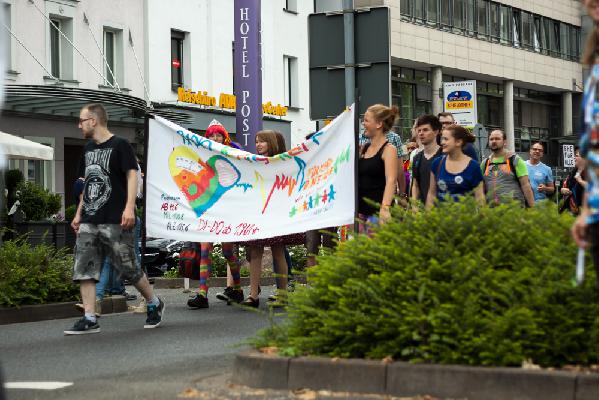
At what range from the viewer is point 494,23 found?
200ft

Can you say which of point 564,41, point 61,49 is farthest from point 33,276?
point 564,41

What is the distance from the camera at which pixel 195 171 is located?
1360cm

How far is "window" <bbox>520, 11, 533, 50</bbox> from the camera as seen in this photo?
6406 centimetres

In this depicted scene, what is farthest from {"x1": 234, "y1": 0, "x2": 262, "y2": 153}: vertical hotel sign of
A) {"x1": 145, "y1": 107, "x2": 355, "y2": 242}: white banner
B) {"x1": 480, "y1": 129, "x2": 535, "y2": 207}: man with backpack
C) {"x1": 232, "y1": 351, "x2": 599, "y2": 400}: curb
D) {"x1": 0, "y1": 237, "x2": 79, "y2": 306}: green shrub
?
{"x1": 232, "y1": 351, "x2": 599, "y2": 400}: curb

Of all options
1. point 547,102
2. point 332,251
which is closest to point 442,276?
point 332,251

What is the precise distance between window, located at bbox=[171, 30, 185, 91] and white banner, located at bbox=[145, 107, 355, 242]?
25553 millimetres

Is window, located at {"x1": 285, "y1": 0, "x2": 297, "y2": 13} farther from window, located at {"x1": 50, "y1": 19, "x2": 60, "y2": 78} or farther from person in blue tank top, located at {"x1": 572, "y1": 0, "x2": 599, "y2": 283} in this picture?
person in blue tank top, located at {"x1": 572, "y1": 0, "x2": 599, "y2": 283}

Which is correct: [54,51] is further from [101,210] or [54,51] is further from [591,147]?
[591,147]

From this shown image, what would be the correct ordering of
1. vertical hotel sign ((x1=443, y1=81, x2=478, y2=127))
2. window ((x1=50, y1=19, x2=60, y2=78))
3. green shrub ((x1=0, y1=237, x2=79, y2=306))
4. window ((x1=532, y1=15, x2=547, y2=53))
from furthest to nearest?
window ((x1=532, y1=15, x2=547, y2=53)), window ((x1=50, y1=19, x2=60, y2=78)), vertical hotel sign ((x1=443, y1=81, x2=478, y2=127)), green shrub ((x1=0, y1=237, x2=79, y2=306))

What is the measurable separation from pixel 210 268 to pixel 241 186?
1.03 metres

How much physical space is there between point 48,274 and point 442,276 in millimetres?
7085

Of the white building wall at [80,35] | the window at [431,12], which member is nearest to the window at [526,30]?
the window at [431,12]

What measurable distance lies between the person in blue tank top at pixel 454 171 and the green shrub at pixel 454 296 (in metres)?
2.62

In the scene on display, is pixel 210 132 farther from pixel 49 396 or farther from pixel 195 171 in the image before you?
pixel 49 396
